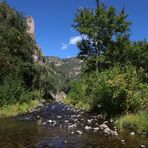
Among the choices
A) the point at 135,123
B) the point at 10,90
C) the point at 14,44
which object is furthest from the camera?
the point at 14,44

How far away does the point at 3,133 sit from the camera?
19.4 meters

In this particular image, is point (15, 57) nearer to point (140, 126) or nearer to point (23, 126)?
point (23, 126)

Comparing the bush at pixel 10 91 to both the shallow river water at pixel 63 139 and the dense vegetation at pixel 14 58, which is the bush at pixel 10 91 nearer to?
the dense vegetation at pixel 14 58

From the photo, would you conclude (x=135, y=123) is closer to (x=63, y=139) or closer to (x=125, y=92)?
(x=125, y=92)

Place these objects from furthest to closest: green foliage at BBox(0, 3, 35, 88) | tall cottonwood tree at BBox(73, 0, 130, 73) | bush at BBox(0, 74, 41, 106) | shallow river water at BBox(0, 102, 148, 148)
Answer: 1. tall cottonwood tree at BBox(73, 0, 130, 73)
2. green foliage at BBox(0, 3, 35, 88)
3. bush at BBox(0, 74, 41, 106)
4. shallow river water at BBox(0, 102, 148, 148)

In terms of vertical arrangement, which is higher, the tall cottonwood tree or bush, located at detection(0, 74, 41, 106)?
the tall cottonwood tree

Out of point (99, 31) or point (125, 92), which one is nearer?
point (125, 92)

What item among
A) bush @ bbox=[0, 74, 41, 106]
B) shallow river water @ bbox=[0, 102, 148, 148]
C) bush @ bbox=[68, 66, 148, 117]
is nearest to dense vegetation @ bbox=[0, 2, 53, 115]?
bush @ bbox=[0, 74, 41, 106]

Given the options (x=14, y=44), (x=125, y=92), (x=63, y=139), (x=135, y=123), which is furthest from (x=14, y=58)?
(x=63, y=139)

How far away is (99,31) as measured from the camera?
5388cm

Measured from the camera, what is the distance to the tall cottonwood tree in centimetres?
5297

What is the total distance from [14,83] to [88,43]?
21107 millimetres

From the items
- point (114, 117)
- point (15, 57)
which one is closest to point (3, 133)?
point (114, 117)

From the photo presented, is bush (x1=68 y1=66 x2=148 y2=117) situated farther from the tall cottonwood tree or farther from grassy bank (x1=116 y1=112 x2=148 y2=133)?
the tall cottonwood tree
